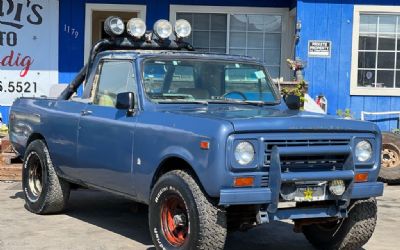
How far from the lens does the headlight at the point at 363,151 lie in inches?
213

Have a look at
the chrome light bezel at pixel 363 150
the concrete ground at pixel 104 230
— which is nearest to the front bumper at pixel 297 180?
the chrome light bezel at pixel 363 150

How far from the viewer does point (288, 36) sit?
41.8 ft

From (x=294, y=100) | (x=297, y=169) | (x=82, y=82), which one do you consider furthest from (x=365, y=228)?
(x=82, y=82)

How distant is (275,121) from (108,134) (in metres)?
1.75

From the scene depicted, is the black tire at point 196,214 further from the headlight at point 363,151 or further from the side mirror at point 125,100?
the headlight at point 363,151

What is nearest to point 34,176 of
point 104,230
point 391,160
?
point 104,230

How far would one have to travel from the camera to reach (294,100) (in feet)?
21.5

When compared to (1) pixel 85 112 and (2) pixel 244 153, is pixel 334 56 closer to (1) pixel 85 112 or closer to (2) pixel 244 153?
(1) pixel 85 112

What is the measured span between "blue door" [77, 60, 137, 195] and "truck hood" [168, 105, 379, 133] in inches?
22.7

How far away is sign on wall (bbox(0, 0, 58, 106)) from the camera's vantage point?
12383 mm

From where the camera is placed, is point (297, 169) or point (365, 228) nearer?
point (297, 169)

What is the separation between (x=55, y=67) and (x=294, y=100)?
273 inches

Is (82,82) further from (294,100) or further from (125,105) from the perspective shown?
(294,100)

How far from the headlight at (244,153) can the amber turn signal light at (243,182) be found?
4.6 inches
